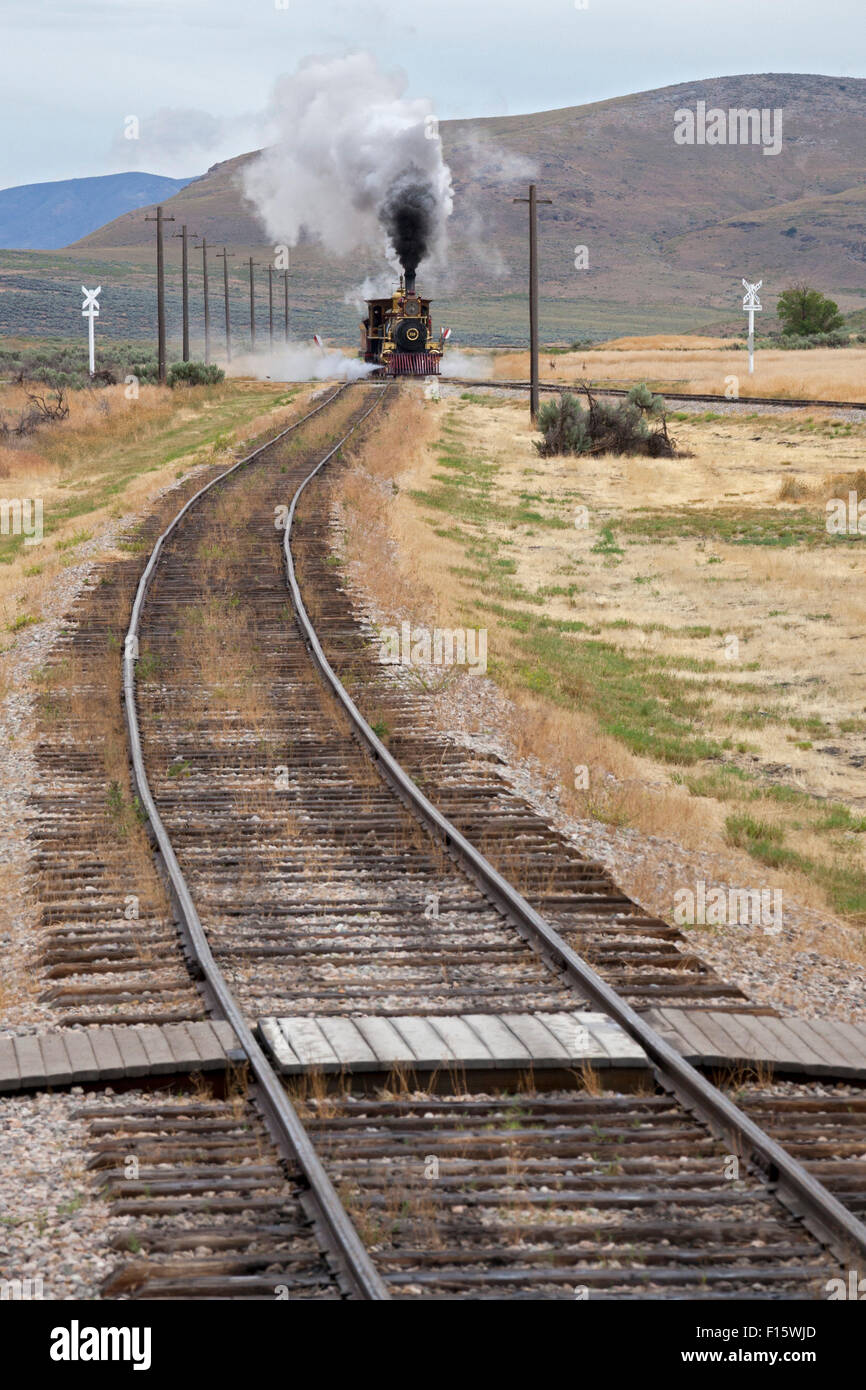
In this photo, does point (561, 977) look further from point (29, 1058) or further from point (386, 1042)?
point (29, 1058)

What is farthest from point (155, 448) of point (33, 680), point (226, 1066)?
point (226, 1066)

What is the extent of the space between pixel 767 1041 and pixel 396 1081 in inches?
71.6

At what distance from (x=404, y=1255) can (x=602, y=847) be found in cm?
551

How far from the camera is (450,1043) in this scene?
715 cm

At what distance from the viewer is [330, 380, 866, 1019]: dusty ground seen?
10672 mm

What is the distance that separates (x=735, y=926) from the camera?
9.34 meters

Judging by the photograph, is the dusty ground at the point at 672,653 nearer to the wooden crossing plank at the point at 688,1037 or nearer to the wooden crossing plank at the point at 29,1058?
Result: the wooden crossing plank at the point at 688,1037

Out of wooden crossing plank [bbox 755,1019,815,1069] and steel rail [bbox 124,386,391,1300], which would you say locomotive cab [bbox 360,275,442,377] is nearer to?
steel rail [bbox 124,386,391,1300]

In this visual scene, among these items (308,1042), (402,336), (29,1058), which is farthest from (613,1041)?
(402,336)

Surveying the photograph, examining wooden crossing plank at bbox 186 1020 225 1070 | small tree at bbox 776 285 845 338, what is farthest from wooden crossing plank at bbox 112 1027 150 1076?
small tree at bbox 776 285 845 338

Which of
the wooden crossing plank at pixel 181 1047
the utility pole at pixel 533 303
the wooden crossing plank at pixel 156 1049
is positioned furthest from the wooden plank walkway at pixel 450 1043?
the utility pole at pixel 533 303

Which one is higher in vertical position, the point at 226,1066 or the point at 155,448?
the point at 155,448

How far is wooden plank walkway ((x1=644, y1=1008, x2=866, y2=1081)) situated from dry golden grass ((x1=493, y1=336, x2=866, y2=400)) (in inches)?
1746
